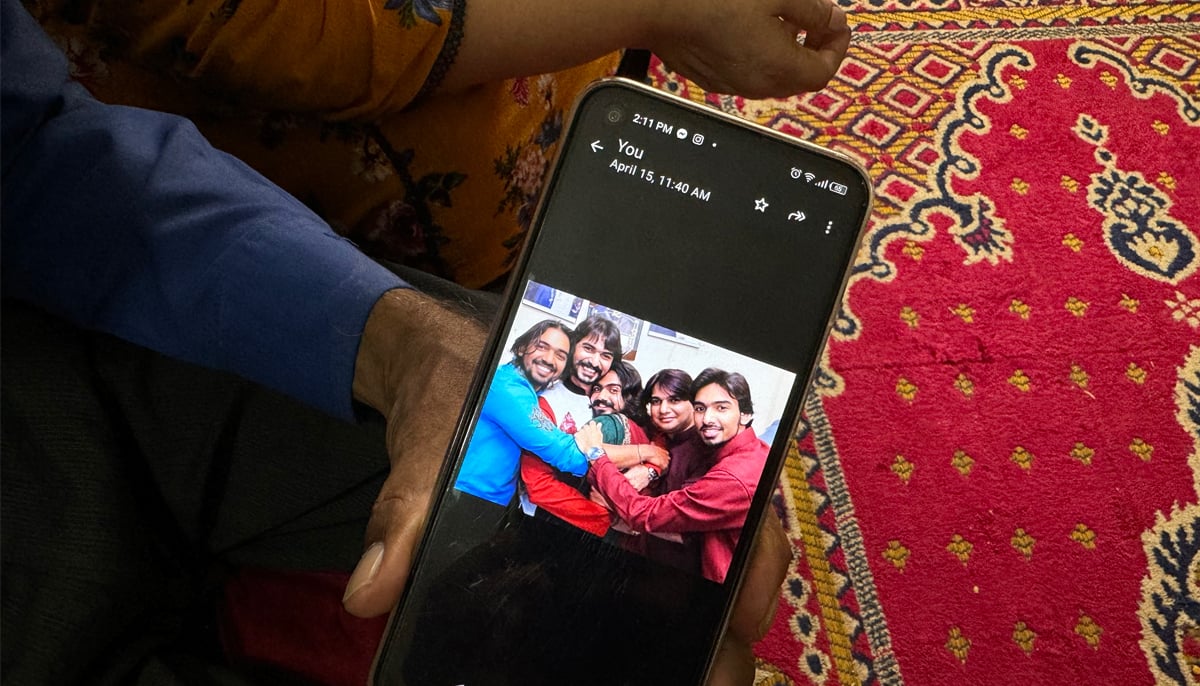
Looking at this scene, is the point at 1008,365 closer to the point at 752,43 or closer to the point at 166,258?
the point at 752,43

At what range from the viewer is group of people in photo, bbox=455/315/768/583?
38 cm

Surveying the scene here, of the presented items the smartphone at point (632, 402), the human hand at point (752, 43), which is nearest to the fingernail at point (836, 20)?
the human hand at point (752, 43)

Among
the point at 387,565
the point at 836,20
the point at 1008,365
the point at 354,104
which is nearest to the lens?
the point at 387,565

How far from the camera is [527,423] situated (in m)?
0.38

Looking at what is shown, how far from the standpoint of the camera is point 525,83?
589 mm

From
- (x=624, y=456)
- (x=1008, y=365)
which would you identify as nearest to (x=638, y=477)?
(x=624, y=456)

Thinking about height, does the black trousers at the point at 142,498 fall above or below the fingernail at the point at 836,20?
below

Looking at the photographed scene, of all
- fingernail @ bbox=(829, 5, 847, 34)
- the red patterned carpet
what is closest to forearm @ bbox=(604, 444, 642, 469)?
fingernail @ bbox=(829, 5, 847, 34)

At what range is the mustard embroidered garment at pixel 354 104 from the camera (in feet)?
1.51

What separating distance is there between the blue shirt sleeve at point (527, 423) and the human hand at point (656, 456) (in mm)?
27

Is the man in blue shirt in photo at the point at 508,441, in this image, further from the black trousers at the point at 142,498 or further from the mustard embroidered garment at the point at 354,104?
the mustard embroidered garment at the point at 354,104

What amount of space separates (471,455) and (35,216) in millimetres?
233

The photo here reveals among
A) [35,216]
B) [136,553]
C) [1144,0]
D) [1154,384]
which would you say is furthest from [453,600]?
[1144,0]

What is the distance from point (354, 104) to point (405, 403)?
7.8 inches
